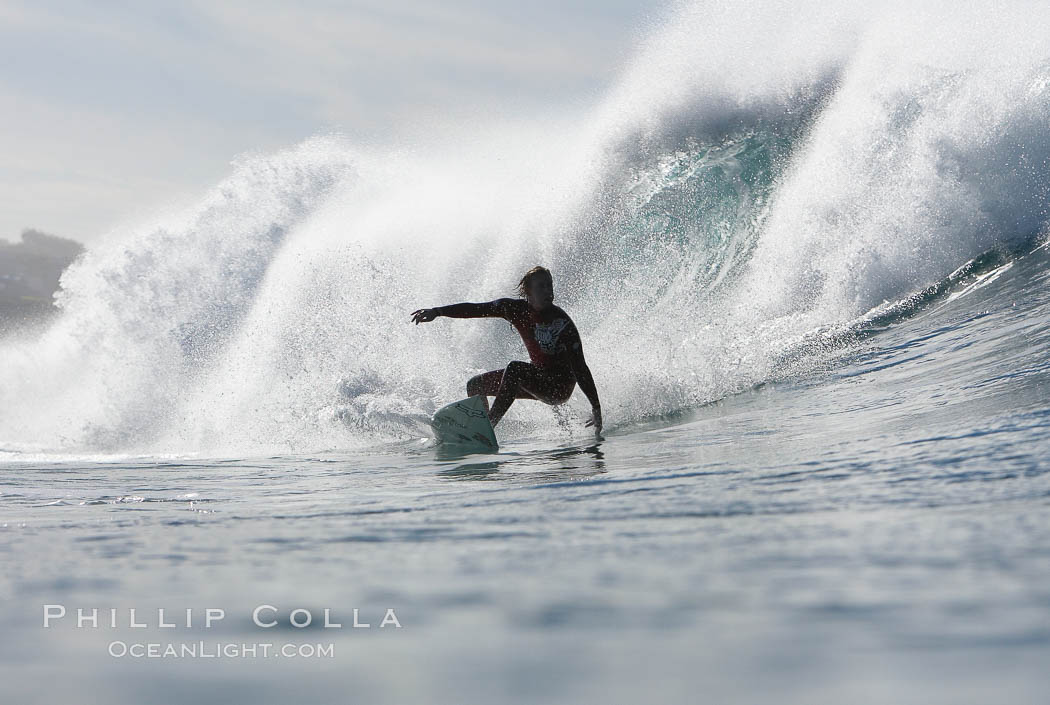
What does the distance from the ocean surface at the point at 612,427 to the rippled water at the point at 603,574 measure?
1 cm

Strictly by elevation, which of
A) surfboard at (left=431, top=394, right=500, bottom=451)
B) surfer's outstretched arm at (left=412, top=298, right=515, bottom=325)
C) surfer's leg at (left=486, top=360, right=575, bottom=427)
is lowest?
surfboard at (left=431, top=394, right=500, bottom=451)

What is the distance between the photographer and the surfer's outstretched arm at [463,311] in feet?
20.2

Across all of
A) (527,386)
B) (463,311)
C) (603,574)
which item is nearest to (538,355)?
(527,386)

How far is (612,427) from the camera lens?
22.5 ft

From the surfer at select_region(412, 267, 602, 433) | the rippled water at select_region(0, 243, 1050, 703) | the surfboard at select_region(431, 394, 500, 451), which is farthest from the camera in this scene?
the surfer at select_region(412, 267, 602, 433)

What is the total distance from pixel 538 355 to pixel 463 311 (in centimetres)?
78

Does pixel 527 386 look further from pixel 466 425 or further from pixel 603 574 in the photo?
pixel 603 574

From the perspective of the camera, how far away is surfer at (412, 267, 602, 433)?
6.45 metres

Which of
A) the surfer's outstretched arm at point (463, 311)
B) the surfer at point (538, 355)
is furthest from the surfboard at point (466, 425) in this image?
the surfer's outstretched arm at point (463, 311)

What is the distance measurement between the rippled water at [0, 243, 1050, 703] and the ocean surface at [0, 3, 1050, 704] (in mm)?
11

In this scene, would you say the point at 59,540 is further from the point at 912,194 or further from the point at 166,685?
the point at 912,194

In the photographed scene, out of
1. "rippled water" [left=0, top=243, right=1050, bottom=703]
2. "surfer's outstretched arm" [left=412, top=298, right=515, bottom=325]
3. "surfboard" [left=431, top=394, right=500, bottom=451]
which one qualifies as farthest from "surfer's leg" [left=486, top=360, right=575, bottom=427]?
"rippled water" [left=0, top=243, right=1050, bottom=703]

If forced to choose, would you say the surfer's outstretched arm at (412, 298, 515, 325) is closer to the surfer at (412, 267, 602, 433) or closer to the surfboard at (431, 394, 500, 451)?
the surfer at (412, 267, 602, 433)

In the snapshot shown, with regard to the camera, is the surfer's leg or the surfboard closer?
the surfboard
